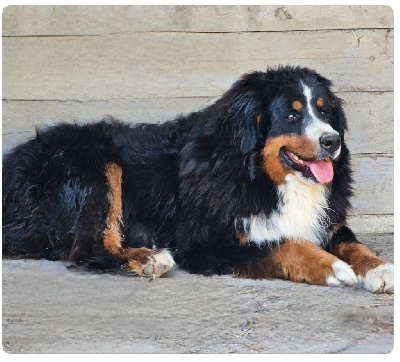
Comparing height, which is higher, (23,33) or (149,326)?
(23,33)

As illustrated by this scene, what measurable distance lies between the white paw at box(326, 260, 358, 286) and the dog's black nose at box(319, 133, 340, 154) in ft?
1.75

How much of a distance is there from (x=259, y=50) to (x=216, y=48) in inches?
9.4

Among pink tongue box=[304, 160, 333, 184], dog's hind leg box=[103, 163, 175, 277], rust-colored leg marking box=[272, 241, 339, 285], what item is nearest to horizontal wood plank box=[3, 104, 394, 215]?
dog's hind leg box=[103, 163, 175, 277]

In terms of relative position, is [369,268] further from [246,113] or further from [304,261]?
[246,113]

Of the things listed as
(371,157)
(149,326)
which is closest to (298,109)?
(371,157)

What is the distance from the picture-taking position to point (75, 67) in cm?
403

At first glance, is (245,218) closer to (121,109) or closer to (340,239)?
(340,239)

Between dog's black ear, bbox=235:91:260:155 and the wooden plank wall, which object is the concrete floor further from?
the wooden plank wall

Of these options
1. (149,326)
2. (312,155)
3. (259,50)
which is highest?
(259,50)

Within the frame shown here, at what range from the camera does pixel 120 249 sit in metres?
3.69

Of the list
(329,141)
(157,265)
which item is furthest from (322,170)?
(157,265)

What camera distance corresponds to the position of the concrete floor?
2906 millimetres

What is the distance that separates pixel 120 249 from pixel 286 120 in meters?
1.04

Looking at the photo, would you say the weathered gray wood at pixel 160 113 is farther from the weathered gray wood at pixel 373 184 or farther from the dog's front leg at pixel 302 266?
the dog's front leg at pixel 302 266
